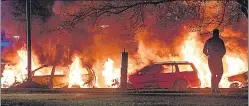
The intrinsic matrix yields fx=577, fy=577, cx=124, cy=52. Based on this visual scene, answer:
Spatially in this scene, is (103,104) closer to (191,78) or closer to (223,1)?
(223,1)

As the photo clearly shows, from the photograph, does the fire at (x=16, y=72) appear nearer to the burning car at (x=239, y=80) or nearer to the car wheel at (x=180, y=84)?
the car wheel at (x=180, y=84)

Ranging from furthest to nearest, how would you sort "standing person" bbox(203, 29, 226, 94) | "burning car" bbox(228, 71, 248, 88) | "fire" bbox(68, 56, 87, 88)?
"fire" bbox(68, 56, 87, 88) → "burning car" bbox(228, 71, 248, 88) → "standing person" bbox(203, 29, 226, 94)

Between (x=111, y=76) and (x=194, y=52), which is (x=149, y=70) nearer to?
(x=111, y=76)

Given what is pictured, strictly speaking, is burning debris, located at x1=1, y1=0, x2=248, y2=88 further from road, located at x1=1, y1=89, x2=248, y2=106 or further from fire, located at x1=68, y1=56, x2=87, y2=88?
road, located at x1=1, y1=89, x2=248, y2=106

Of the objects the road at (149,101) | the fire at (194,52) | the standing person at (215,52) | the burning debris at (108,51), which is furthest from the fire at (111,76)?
the standing person at (215,52)

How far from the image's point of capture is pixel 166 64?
21.2 meters

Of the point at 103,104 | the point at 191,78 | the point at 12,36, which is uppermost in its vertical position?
the point at 12,36

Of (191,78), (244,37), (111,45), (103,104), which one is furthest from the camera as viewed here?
(111,45)

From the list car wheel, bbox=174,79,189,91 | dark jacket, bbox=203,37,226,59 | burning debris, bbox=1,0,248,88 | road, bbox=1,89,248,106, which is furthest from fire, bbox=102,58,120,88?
dark jacket, bbox=203,37,226,59

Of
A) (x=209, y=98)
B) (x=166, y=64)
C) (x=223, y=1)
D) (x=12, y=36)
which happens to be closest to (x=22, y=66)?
(x=12, y=36)

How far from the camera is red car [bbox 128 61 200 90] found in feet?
66.9

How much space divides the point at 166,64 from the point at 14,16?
19.0m

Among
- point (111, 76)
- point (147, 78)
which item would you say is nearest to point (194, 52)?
point (111, 76)

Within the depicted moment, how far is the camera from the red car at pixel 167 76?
20.4 metres
